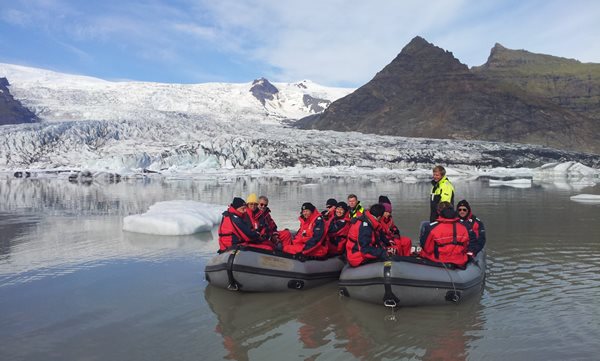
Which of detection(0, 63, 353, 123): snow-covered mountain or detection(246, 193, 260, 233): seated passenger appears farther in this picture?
detection(0, 63, 353, 123): snow-covered mountain

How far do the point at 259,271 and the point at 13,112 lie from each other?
336 feet

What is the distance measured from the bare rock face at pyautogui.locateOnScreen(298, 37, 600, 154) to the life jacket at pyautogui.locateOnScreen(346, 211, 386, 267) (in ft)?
284

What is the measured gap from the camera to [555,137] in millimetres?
86625

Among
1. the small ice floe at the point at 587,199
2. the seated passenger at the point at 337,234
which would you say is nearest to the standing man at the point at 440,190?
the seated passenger at the point at 337,234

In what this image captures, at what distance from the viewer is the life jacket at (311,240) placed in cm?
710

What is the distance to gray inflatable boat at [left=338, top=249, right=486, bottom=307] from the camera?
597 cm

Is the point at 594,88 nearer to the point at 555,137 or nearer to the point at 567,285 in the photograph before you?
the point at 555,137

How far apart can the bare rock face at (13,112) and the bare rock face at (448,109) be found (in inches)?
2283

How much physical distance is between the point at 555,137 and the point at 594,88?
117 feet

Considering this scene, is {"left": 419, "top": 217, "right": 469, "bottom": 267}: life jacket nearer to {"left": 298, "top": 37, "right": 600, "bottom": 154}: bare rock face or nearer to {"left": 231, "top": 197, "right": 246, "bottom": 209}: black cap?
{"left": 231, "top": 197, "right": 246, "bottom": 209}: black cap

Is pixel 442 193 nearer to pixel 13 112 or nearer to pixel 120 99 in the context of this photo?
pixel 13 112

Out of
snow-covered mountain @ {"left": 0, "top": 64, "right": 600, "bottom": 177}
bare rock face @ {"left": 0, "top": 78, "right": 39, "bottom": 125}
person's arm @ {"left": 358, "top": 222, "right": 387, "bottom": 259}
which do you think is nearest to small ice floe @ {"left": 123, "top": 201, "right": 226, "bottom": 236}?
person's arm @ {"left": 358, "top": 222, "right": 387, "bottom": 259}

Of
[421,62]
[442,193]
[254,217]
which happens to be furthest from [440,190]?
[421,62]

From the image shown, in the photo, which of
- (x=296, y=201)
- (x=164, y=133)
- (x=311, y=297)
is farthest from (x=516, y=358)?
(x=164, y=133)
